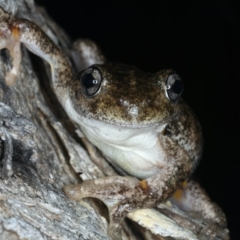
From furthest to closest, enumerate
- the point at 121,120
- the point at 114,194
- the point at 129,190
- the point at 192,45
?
the point at 192,45, the point at 129,190, the point at 114,194, the point at 121,120

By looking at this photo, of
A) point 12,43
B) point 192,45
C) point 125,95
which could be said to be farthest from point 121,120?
point 192,45

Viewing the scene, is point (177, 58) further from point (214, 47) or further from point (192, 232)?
point (192, 232)

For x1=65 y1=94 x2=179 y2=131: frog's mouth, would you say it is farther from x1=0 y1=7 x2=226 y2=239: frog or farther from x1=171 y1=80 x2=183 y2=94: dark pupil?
x1=171 y1=80 x2=183 y2=94: dark pupil

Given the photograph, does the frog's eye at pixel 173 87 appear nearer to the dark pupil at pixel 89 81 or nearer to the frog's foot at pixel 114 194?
the dark pupil at pixel 89 81

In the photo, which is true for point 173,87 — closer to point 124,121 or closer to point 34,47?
point 124,121

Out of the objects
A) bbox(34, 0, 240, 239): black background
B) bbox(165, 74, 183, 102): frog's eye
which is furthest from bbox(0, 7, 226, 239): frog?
bbox(34, 0, 240, 239): black background

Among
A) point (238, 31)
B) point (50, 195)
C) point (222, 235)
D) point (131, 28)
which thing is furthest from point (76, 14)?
point (50, 195)
